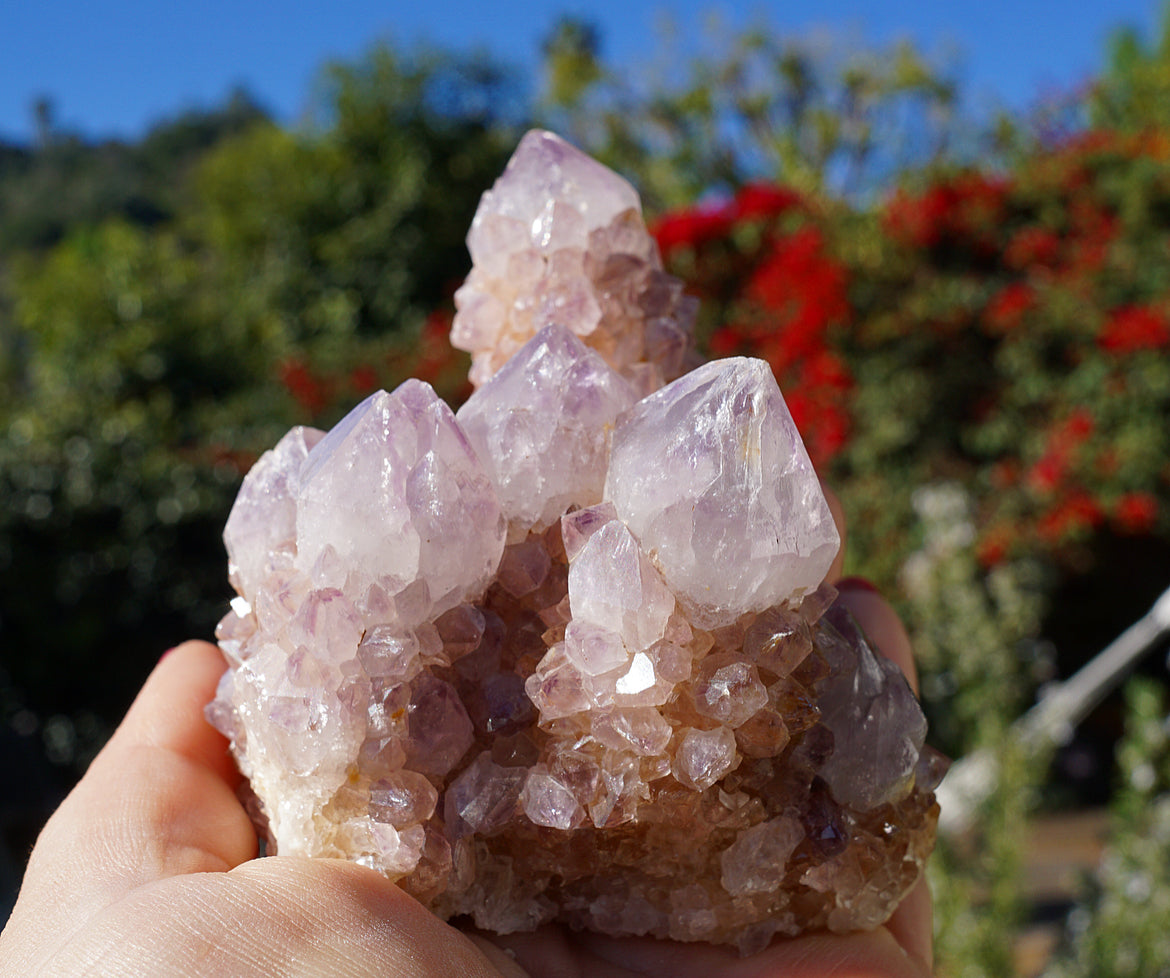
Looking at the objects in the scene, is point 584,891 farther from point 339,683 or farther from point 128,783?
point 128,783

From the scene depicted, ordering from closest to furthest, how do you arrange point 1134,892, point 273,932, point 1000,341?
point 273,932, point 1134,892, point 1000,341

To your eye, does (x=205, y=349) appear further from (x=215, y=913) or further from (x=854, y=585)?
(x=215, y=913)

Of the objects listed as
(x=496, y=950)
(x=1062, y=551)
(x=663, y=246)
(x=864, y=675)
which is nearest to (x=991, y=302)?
(x=1062, y=551)

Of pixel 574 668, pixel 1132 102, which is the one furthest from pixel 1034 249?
pixel 574 668

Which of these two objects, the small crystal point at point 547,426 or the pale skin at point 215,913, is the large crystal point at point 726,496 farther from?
the pale skin at point 215,913

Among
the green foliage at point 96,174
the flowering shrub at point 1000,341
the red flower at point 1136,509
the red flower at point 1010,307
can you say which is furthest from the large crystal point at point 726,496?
the green foliage at point 96,174

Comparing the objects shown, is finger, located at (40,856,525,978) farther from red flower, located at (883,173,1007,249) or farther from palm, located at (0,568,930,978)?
red flower, located at (883,173,1007,249)
